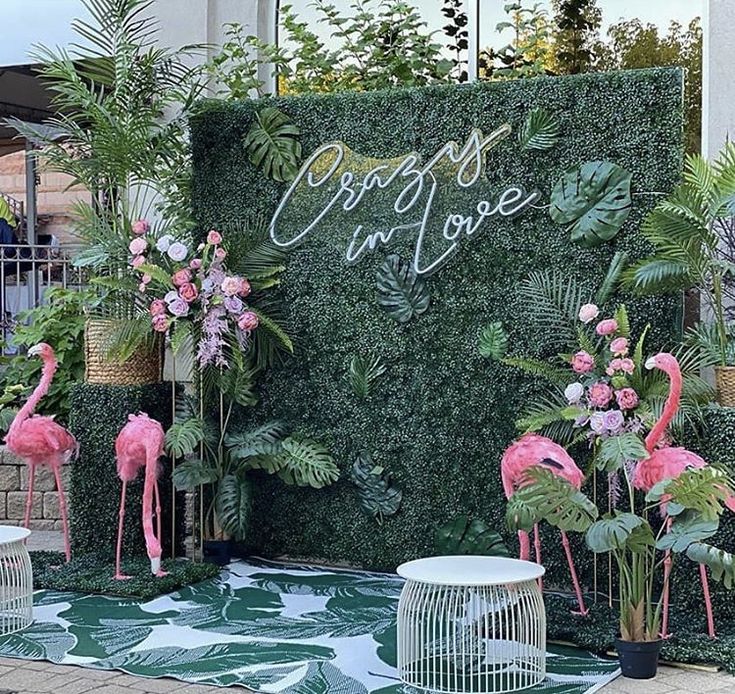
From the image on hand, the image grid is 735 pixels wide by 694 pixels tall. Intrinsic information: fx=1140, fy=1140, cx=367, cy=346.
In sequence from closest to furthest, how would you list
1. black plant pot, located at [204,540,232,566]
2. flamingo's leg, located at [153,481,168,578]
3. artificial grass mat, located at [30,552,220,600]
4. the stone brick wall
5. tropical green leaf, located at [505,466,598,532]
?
1. tropical green leaf, located at [505,466,598,532]
2. artificial grass mat, located at [30,552,220,600]
3. flamingo's leg, located at [153,481,168,578]
4. black plant pot, located at [204,540,232,566]
5. the stone brick wall

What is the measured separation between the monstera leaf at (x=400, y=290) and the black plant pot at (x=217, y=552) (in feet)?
6.27

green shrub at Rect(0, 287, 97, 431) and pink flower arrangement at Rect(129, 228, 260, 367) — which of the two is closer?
pink flower arrangement at Rect(129, 228, 260, 367)

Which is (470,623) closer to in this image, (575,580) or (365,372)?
(575,580)

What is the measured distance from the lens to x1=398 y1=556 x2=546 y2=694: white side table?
4828mm

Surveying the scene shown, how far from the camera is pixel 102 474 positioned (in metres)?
7.31

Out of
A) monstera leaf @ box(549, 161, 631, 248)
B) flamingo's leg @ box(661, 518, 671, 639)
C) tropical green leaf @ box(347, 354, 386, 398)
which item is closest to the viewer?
flamingo's leg @ box(661, 518, 671, 639)

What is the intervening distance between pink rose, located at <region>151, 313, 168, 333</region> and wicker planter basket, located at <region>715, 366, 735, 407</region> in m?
3.26

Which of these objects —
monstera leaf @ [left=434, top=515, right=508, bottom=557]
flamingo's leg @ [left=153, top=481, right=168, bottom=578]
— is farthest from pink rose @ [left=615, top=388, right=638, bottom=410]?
flamingo's leg @ [left=153, top=481, right=168, bottom=578]

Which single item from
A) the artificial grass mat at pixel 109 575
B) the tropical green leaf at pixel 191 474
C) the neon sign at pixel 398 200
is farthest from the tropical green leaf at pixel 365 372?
the artificial grass mat at pixel 109 575

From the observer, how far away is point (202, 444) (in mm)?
7465

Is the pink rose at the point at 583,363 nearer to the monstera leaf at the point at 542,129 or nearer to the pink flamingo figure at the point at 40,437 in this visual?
the monstera leaf at the point at 542,129

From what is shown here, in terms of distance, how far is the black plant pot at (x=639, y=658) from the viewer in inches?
200

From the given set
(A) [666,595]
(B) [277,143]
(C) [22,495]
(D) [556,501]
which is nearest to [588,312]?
(D) [556,501]

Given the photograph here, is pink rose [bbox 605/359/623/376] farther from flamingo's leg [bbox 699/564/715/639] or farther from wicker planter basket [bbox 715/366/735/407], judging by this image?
flamingo's leg [bbox 699/564/715/639]
